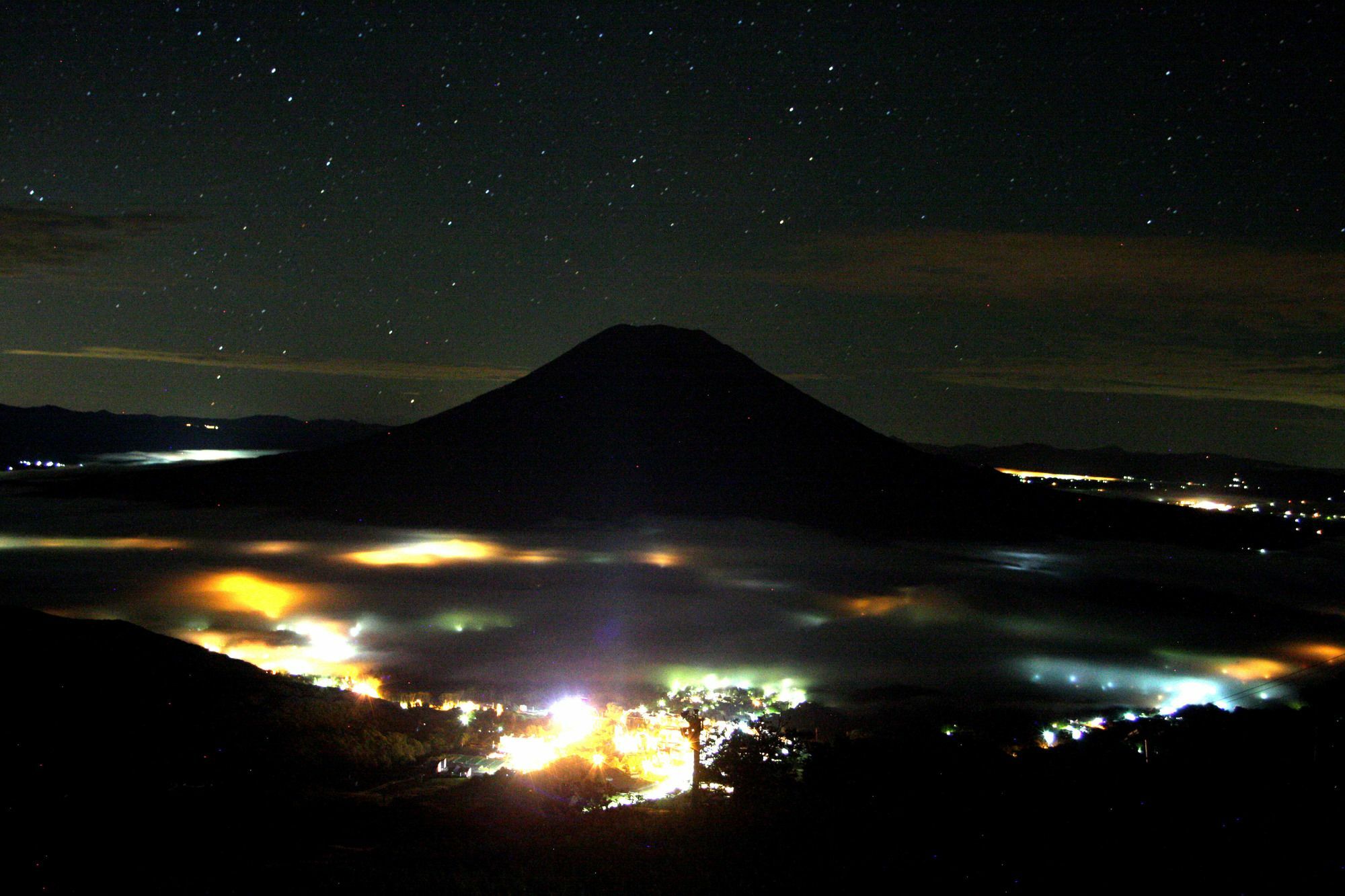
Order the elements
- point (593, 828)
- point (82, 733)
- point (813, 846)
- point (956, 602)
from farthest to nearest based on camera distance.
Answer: point (956, 602) < point (82, 733) < point (593, 828) < point (813, 846)

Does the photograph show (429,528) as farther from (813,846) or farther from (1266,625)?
(813,846)

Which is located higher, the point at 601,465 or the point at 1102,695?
the point at 601,465

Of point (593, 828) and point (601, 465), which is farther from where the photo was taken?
point (601, 465)

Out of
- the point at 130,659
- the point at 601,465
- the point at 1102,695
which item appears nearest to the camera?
the point at 130,659

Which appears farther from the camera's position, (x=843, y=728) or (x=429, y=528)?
(x=429, y=528)

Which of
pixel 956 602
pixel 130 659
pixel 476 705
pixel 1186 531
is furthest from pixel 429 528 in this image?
pixel 1186 531

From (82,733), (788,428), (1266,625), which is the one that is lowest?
(1266,625)

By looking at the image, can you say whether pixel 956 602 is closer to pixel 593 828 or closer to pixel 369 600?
pixel 369 600

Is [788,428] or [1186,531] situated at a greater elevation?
[788,428]

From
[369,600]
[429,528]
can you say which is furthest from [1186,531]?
[369,600]
